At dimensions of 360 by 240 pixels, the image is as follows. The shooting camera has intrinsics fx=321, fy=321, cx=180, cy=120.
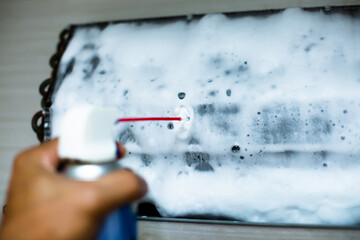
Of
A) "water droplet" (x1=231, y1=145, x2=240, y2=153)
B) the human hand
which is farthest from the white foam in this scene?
the human hand

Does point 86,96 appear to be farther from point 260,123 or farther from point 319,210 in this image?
point 319,210

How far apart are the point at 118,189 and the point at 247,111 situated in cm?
41

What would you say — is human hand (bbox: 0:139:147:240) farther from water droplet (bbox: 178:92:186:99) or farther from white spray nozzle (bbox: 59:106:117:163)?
water droplet (bbox: 178:92:186:99)

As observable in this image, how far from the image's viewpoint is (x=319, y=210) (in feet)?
2.14

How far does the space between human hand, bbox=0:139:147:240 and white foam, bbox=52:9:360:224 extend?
0.33 m

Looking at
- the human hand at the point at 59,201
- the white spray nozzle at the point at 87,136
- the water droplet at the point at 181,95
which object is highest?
the water droplet at the point at 181,95

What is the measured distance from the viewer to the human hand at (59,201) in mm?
345

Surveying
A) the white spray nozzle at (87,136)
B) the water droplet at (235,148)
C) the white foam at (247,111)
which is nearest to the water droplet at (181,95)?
the white foam at (247,111)

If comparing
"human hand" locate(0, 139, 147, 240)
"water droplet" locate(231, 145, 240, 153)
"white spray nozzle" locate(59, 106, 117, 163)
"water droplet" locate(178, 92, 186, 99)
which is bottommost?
"human hand" locate(0, 139, 147, 240)

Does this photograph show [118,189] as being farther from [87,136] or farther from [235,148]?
[235,148]

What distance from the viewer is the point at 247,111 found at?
0.70 meters

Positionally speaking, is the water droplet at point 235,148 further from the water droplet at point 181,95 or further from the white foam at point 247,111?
the water droplet at point 181,95

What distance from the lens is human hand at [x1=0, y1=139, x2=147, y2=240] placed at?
0.35 metres

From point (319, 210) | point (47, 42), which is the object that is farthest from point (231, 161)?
point (47, 42)
